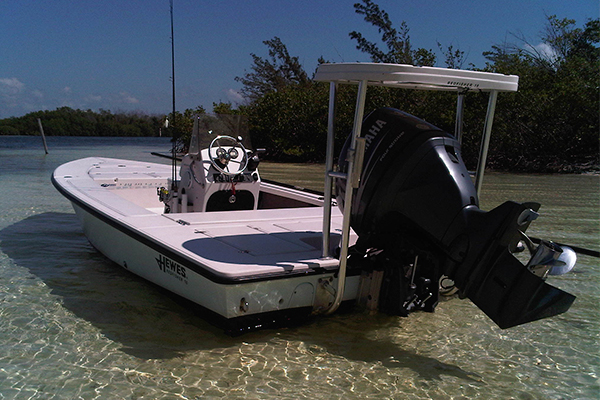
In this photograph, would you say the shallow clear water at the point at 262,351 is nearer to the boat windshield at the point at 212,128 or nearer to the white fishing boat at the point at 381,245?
the white fishing boat at the point at 381,245

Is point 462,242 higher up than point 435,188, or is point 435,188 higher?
point 435,188

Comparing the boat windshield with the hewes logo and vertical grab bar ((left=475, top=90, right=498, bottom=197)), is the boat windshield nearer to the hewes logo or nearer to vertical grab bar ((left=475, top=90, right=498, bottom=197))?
the hewes logo

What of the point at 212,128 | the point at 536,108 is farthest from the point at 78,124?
the point at 212,128

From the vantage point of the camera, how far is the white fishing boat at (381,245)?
2.61 m

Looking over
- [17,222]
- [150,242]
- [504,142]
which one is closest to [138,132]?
[504,142]

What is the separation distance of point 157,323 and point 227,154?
75.0 inches

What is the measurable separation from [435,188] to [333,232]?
1.26 metres

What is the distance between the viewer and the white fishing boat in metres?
2.61

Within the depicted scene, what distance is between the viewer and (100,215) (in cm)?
426

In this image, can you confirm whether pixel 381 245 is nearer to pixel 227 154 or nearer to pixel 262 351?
pixel 262 351

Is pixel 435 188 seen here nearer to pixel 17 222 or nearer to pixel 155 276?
pixel 155 276

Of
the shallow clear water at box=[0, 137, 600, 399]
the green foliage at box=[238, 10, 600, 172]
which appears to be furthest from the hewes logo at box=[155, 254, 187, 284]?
the green foliage at box=[238, 10, 600, 172]

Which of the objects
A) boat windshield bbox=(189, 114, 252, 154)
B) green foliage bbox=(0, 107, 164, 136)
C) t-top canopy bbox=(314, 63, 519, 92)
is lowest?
green foliage bbox=(0, 107, 164, 136)

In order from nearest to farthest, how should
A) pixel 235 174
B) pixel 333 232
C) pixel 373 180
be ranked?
pixel 373 180
pixel 333 232
pixel 235 174
